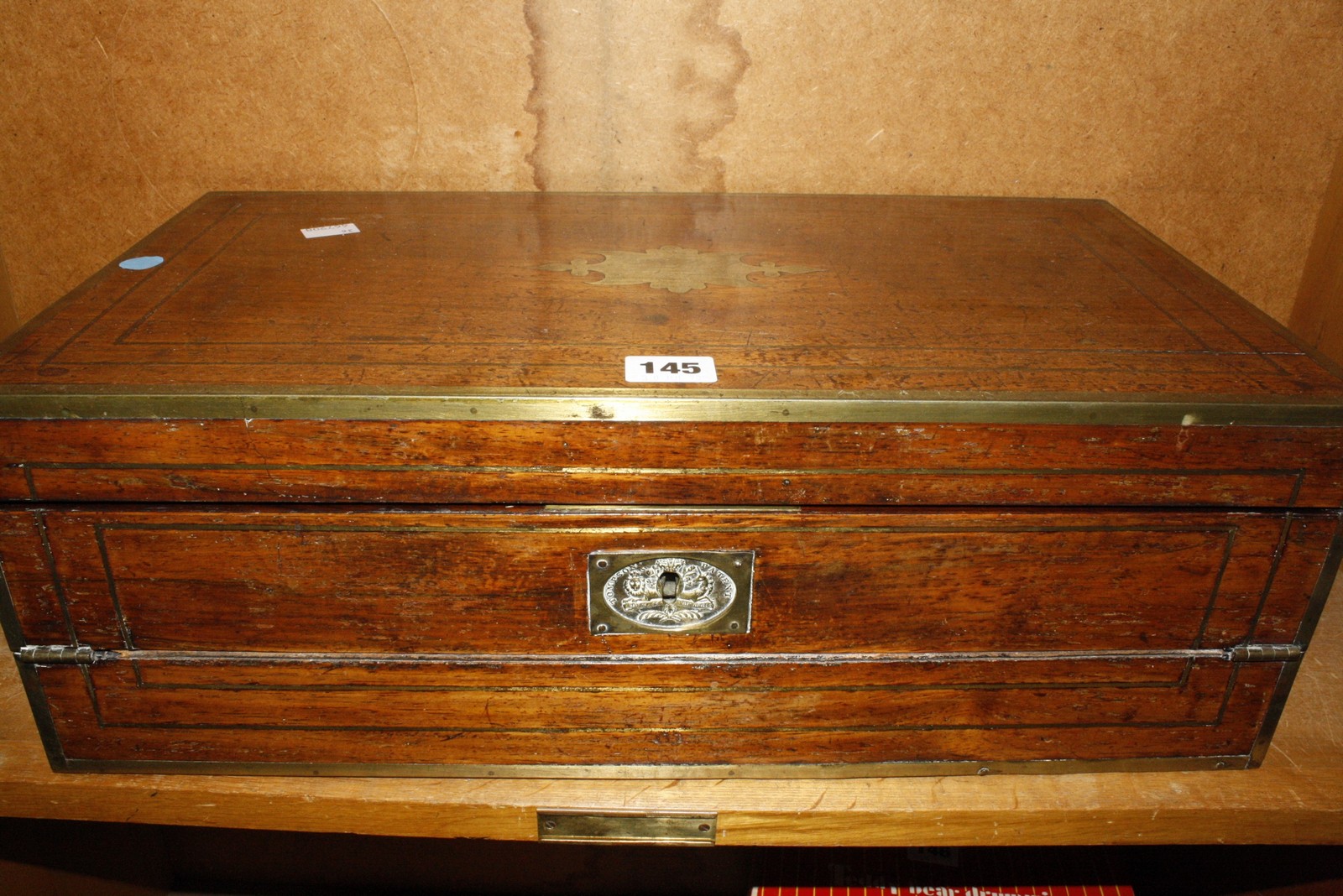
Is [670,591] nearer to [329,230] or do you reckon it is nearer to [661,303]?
[661,303]

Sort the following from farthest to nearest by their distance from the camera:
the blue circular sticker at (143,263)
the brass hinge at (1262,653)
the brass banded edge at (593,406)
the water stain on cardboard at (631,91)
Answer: the water stain on cardboard at (631,91) < the blue circular sticker at (143,263) < the brass hinge at (1262,653) < the brass banded edge at (593,406)

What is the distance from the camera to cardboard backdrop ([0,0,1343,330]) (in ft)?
3.40

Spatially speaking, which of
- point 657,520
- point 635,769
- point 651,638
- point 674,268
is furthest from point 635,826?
point 674,268

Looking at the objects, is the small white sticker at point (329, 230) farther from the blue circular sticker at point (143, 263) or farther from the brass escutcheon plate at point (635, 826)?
the brass escutcheon plate at point (635, 826)

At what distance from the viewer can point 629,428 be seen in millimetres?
709

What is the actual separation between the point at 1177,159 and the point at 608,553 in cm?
81

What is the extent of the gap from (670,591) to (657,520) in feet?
0.21

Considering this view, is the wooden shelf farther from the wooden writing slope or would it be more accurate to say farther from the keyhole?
the keyhole

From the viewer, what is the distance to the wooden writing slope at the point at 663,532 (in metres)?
0.71

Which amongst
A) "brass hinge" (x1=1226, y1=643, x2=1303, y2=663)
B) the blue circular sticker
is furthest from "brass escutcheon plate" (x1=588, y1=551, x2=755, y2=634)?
the blue circular sticker

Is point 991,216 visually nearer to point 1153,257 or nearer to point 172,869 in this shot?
point 1153,257

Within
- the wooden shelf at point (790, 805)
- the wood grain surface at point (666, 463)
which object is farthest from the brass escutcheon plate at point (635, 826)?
the wood grain surface at point (666, 463)

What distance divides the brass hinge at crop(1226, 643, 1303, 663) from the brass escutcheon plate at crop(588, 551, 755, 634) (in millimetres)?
395

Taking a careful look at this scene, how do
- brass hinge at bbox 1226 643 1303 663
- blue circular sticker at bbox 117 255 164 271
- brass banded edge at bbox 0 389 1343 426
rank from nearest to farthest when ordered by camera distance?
brass banded edge at bbox 0 389 1343 426 < brass hinge at bbox 1226 643 1303 663 < blue circular sticker at bbox 117 255 164 271
